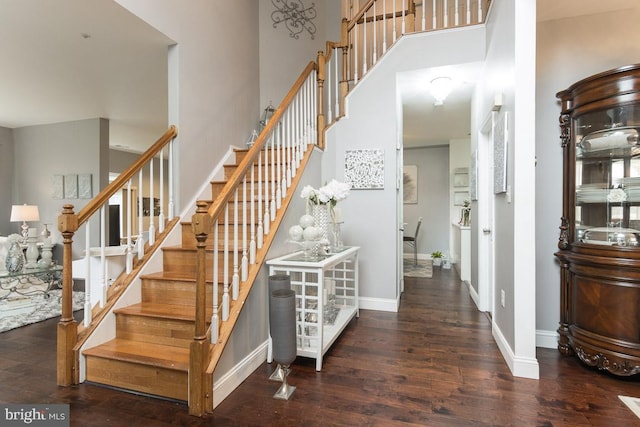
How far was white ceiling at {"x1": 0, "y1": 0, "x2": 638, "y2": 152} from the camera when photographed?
2.63m

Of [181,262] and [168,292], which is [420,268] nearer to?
[181,262]

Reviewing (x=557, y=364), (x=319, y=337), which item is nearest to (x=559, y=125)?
(x=557, y=364)

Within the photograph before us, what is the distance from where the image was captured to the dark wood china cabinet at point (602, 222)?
2.21m

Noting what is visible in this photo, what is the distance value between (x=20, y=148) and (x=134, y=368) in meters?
6.39

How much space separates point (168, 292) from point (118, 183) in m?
0.90

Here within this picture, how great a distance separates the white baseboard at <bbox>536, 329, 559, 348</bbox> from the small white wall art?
197cm

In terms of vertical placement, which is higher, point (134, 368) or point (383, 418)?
point (134, 368)

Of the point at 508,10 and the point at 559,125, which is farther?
the point at 559,125

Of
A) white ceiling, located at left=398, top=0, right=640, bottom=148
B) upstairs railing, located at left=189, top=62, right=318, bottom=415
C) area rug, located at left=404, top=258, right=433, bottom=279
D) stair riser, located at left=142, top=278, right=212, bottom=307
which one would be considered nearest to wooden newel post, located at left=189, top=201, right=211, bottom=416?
upstairs railing, located at left=189, top=62, right=318, bottom=415

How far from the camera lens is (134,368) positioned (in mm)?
2051

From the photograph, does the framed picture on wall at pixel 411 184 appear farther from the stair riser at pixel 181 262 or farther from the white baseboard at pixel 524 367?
the stair riser at pixel 181 262

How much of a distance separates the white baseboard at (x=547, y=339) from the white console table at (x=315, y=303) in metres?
1.59

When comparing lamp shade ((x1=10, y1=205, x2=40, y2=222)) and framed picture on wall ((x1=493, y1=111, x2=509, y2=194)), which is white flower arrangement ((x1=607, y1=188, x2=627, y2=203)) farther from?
lamp shade ((x1=10, y1=205, x2=40, y2=222))

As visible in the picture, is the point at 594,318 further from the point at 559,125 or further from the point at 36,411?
the point at 36,411
